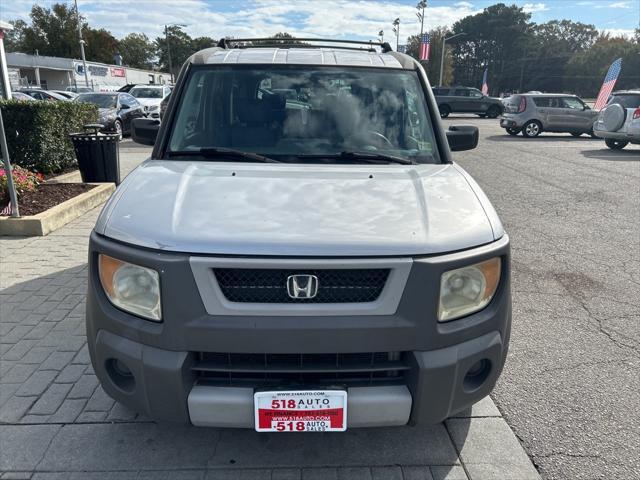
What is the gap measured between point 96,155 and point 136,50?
336 feet

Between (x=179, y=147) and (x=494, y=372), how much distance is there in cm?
219

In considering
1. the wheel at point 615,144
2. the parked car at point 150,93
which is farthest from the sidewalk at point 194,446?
the parked car at point 150,93

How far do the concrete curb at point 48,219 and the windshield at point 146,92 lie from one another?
15656 mm

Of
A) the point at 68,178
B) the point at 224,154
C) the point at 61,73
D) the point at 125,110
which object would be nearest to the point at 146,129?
the point at 224,154

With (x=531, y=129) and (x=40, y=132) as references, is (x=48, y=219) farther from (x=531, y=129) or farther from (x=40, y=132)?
(x=531, y=129)

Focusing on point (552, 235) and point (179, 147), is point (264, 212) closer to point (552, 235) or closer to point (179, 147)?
point (179, 147)

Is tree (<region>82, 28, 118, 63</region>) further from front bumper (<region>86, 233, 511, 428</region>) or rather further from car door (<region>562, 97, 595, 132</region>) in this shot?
front bumper (<region>86, 233, 511, 428</region>)

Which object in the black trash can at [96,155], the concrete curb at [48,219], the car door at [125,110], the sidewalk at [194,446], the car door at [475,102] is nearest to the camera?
the sidewalk at [194,446]

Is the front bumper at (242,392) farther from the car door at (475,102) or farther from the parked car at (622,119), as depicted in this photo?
the car door at (475,102)

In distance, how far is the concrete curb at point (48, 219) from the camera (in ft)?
19.9

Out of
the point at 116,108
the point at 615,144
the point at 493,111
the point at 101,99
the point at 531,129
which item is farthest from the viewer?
the point at 493,111

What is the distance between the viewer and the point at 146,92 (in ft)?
70.8

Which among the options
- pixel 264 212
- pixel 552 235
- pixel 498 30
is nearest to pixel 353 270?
pixel 264 212

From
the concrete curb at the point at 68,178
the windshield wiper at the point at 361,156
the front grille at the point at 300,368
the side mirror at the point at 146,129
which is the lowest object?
the concrete curb at the point at 68,178
